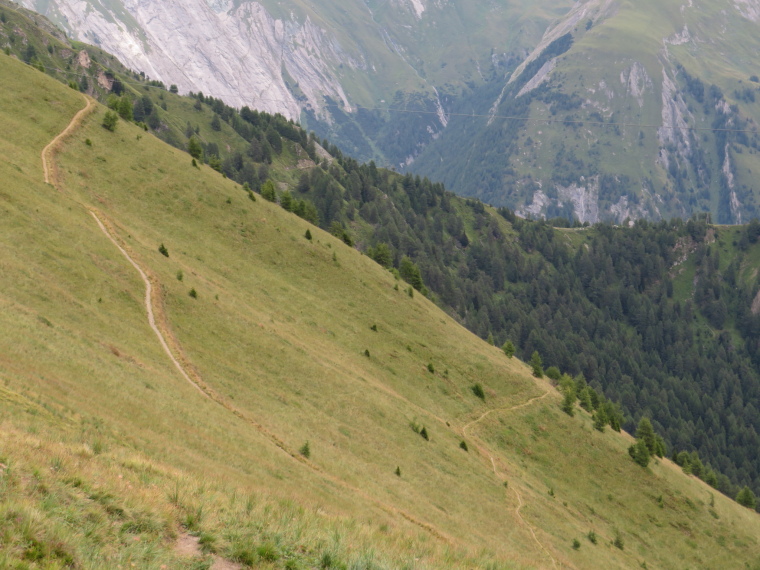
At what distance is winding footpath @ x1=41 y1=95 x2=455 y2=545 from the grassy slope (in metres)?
0.57

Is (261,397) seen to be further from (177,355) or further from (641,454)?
(641,454)

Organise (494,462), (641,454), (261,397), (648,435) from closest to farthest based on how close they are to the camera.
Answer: (261,397) → (494,462) → (641,454) → (648,435)

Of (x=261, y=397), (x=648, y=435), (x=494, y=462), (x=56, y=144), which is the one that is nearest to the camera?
(x=261, y=397)

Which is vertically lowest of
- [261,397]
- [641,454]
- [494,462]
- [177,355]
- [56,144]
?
[177,355]

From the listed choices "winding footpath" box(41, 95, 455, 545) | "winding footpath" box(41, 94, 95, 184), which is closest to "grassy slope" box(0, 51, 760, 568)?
"winding footpath" box(41, 95, 455, 545)

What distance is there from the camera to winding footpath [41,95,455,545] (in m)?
34.7

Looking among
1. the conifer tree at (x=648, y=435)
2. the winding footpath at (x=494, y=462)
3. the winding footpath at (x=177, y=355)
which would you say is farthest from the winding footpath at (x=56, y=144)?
the conifer tree at (x=648, y=435)

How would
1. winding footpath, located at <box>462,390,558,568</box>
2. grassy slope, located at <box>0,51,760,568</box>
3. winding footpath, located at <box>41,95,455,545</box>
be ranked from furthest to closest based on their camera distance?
winding footpath, located at <box>462,390,558,568</box>
winding footpath, located at <box>41,95,455,545</box>
grassy slope, located at <box>0,51,760,568</box>

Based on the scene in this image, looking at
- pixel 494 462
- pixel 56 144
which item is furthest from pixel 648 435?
pixel 56 144

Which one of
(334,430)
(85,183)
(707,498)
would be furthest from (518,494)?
(85,183)

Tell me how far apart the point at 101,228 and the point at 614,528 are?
2545 inches

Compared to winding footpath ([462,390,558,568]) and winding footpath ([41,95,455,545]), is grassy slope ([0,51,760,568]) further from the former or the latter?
winding footpath ([41,95,455,545])

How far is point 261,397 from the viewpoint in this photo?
149ft

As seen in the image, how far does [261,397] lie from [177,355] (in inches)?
290
